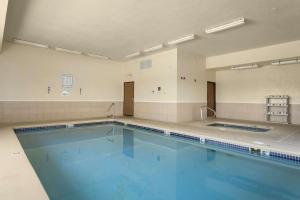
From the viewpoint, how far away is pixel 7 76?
23.0ft

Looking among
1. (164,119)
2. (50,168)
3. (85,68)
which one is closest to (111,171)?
(50,168)

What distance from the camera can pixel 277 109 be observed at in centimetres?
784

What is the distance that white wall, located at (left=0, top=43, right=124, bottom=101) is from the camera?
7.08 m

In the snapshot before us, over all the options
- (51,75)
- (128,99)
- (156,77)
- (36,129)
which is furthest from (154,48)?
(36,129)

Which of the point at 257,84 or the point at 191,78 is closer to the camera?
the point at 191,78

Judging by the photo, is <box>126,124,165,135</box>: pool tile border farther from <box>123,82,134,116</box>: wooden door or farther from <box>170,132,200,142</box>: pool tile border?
<box>123,82,134,116</box>: wooden door

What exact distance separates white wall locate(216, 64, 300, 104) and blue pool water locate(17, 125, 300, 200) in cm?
484

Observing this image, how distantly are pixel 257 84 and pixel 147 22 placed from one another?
5871 millimetres

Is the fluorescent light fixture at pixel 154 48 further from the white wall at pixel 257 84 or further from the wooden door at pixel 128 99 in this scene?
the white wall at pixel 257 84

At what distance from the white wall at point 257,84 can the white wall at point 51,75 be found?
5.23 m

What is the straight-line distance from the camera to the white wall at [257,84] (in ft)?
24.6

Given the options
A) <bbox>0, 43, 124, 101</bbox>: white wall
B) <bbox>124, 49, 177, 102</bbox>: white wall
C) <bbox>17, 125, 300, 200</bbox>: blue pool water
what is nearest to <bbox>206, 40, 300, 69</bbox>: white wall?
<bbox>124, 49, 177, 102</bbox>: white wall

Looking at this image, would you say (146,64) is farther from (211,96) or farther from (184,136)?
(184,136)

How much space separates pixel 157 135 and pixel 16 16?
4.87 meters
